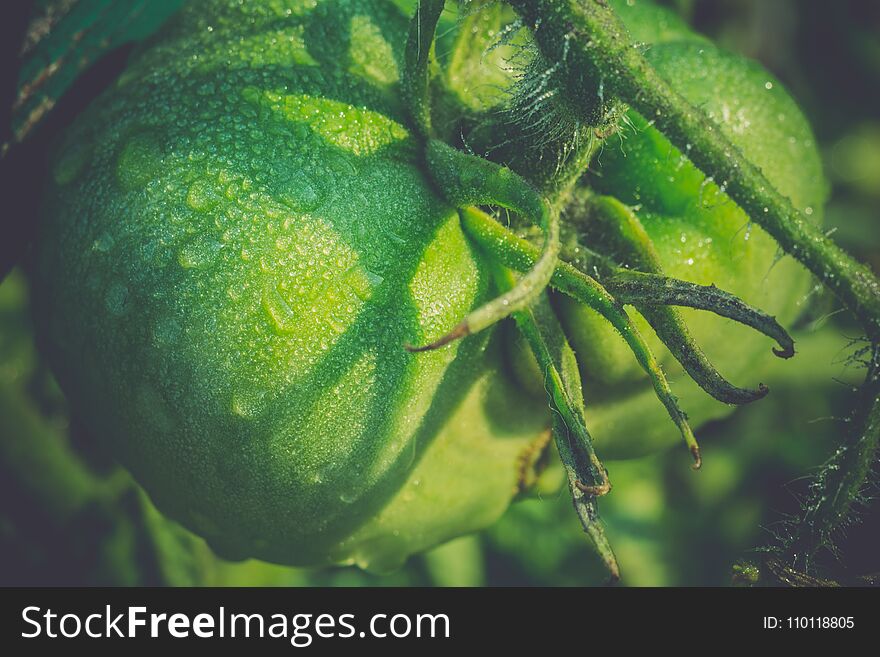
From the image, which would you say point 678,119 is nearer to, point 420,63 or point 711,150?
point 711,150

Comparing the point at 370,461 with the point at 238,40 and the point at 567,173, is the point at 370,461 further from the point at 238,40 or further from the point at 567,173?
the point at 238,40

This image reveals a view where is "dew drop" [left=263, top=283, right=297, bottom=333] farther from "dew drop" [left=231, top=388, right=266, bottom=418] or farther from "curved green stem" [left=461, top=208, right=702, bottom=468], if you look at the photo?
A: "curved green stem" [left=461, top=208, right=702, bottom=468]

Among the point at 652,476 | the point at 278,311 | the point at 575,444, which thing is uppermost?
the point at 278,311

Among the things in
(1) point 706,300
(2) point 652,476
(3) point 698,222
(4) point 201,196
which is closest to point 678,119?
(1) point 706,300

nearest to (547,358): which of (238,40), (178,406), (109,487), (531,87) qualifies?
(531,87)

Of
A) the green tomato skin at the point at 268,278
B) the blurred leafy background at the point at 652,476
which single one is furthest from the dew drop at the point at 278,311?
the blurred leafy background at the point at 652,476

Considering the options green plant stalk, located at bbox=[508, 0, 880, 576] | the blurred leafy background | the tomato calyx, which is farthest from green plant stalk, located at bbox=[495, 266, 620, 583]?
the blurred leafy background
